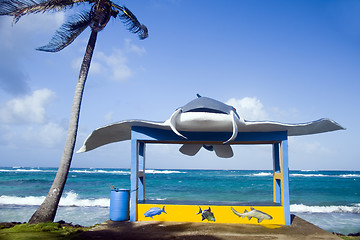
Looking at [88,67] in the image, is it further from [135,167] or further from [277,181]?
[277,181]

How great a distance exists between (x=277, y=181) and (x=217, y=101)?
3424 mm

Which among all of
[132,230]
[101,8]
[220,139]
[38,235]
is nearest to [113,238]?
[132,230]

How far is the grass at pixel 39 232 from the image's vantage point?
6.73 m

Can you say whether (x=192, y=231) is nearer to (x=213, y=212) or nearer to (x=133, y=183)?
(x=213, y=212)

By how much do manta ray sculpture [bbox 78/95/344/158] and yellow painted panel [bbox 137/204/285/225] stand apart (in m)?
1.85

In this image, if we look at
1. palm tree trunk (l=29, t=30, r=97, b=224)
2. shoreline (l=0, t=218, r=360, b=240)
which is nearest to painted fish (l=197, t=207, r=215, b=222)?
shoreline (l=0, t=218, r=360, b=240)

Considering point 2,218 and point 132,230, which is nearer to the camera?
point 132,230

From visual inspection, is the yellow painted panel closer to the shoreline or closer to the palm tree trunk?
the shoreline

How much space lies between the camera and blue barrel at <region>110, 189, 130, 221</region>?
8469 mm

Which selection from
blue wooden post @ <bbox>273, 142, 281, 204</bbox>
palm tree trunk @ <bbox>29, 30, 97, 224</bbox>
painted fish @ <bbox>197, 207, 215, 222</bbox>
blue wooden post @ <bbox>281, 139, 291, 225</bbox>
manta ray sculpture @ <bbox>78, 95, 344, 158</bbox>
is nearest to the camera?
manta ray sculpture @ <bbox>78, 95, 344, 158</bbox>

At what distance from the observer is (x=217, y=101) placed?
863cm

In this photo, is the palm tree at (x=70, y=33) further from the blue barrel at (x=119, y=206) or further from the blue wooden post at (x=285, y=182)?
the blue wooden post at (x=285, y=182)

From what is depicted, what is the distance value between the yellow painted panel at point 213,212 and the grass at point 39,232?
1.94 m

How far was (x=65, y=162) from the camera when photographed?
29.2 feet
